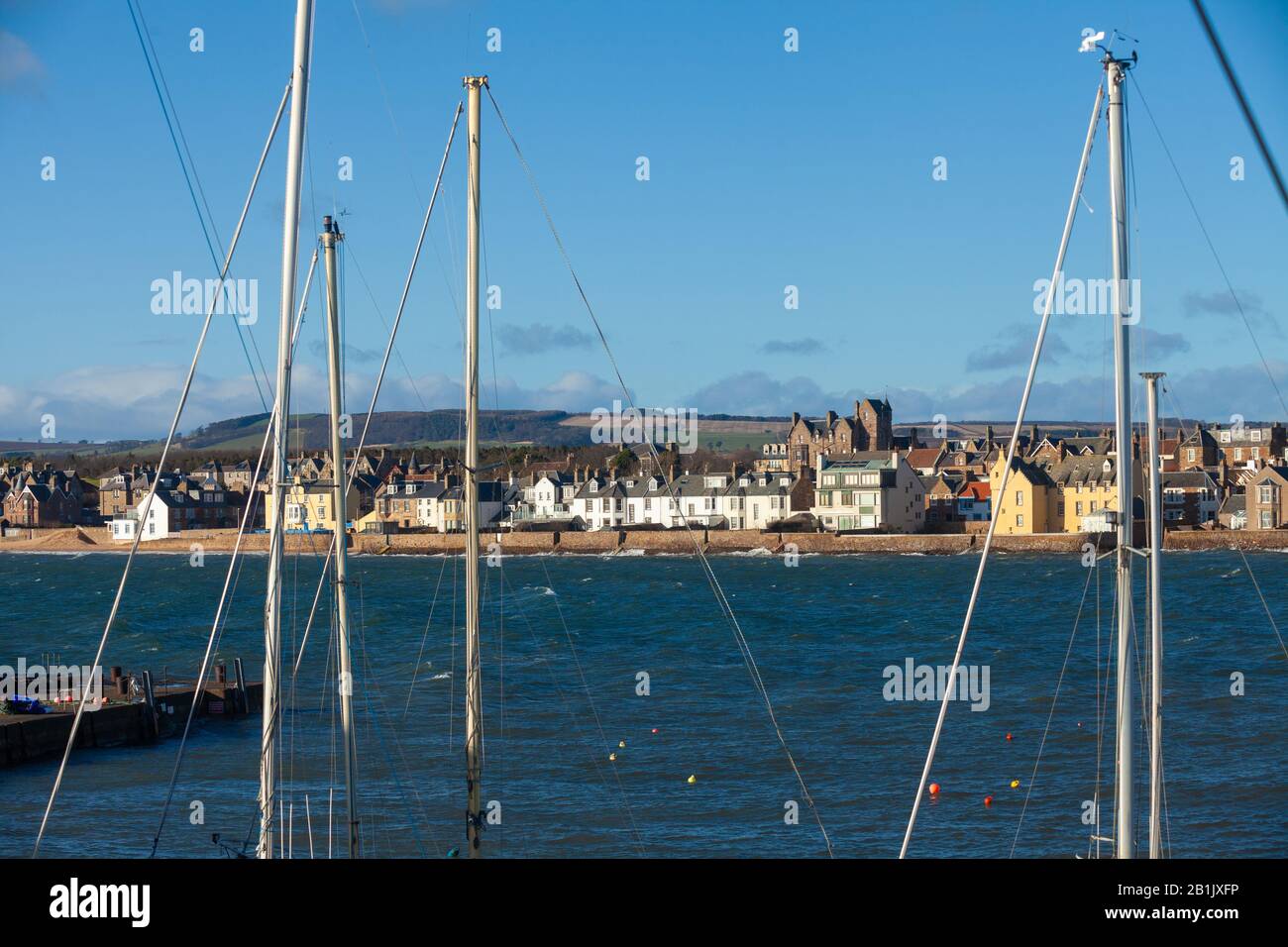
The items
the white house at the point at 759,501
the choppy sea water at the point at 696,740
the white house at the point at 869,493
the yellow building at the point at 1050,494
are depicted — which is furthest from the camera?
the white house at the point at 759,501

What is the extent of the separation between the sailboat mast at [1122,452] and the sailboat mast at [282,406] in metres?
6.40

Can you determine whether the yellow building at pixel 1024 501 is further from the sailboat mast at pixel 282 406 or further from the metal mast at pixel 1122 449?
the sailboat mast at pixel 282 406

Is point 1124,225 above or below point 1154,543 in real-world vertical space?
above

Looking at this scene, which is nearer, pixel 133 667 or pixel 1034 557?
pixel 133 667

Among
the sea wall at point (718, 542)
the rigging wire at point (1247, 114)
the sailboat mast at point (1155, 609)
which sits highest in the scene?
the rigging wire at point (1247, 114)

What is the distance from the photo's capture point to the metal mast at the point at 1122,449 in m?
11.3

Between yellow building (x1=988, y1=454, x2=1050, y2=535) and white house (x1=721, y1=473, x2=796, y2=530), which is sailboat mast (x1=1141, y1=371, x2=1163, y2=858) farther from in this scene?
white house (x1=721, y1=473, x2=796, y2=530)

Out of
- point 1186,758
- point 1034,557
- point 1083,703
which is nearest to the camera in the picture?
point 1186,758

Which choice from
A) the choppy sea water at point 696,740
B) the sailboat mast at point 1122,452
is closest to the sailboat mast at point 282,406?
the choppy sea water at point 696,740

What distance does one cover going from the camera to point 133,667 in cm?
4059
